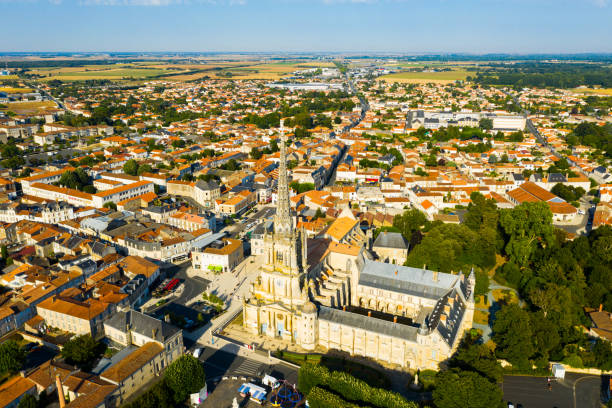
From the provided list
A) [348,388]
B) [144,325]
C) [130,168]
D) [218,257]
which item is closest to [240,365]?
[144,325]

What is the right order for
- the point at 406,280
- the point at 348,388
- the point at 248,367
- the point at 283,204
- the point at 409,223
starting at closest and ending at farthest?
the point at 348,388 < the point at 248,367 < the point at 283,204 < the point at 406,280 < the point at 409,223

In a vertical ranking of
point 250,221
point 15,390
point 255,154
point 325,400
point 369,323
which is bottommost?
point 250,221

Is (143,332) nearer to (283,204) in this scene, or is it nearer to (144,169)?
(283,204)

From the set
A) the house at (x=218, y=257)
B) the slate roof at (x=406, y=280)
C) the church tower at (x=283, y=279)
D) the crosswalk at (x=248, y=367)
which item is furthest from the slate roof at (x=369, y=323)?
the house at (x=218, y=257)

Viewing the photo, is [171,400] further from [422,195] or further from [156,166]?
[156,166]

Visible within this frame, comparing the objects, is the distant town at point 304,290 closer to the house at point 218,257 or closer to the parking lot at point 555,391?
the parking lot at point 555,391
